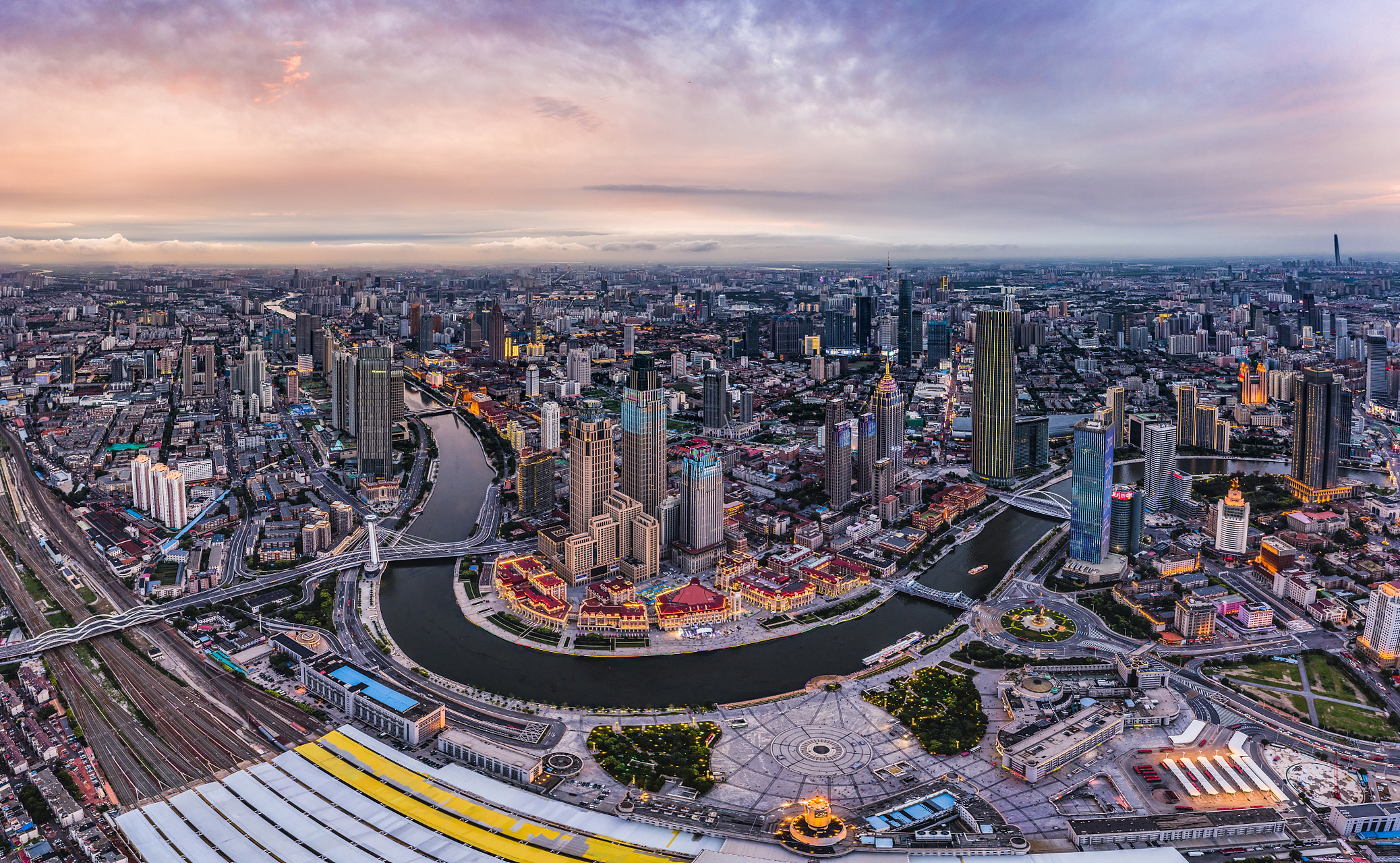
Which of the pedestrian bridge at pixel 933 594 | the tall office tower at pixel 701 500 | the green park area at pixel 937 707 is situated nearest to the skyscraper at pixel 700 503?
the tall office tower at pixel 701 500

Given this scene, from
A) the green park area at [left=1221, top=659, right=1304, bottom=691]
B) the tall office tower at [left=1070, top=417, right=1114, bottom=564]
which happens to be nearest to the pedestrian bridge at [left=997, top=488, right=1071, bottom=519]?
the tall office tower at [left=1070, top=417, right=1114, bottom=564]

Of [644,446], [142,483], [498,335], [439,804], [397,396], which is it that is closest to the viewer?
[439,804]

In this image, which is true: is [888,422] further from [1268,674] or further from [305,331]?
[305,331]

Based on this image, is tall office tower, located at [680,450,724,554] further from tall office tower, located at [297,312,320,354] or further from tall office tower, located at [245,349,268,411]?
tall office tower, located at [297,312,320,354]

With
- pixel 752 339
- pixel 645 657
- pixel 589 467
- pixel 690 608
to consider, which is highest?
pixel 752 339

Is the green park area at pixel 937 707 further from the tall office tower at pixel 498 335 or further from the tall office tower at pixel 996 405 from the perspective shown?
the tall office tower at pixel 498 335

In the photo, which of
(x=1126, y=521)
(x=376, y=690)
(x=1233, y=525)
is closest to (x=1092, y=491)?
(x=1126, y=521)

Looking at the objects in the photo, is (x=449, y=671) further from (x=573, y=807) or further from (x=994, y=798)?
(x=994, y=798)
